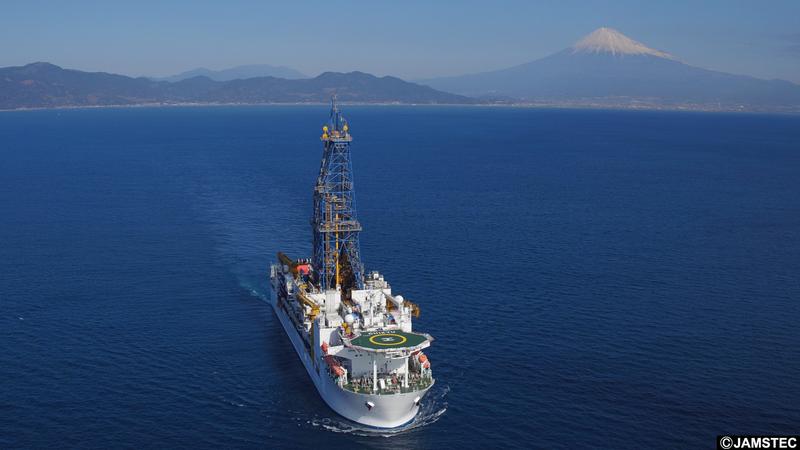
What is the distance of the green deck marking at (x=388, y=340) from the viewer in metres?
69.6

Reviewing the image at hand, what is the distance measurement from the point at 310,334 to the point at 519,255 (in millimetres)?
52215

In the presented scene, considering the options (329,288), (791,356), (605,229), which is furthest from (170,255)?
(791,356)

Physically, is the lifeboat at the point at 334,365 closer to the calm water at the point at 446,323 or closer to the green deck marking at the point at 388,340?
the green deck marking at the point at 388,340

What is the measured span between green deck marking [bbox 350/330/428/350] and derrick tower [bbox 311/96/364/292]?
17.9 m

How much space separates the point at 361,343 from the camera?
70250 mm

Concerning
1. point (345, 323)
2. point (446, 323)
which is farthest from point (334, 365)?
point (446, 323)

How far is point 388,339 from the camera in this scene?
71375 mm

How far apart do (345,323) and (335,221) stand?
1904cm

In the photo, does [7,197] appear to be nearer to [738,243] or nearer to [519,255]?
[519,255]

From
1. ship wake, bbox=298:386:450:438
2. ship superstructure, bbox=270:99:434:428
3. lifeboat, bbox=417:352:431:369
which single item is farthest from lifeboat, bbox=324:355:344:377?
lifeboat, bbox=417:352:431:369

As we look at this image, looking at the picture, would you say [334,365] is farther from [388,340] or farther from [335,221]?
[335,221]

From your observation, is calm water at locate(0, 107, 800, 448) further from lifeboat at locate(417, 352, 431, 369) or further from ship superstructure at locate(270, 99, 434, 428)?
lifeboat at locate(417, 352, 431, 369)

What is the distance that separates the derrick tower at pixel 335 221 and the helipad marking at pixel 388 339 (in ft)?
59.8

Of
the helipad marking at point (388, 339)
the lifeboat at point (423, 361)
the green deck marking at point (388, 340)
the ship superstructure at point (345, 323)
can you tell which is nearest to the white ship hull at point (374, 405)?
the ship superstructure at point (345, 323)
